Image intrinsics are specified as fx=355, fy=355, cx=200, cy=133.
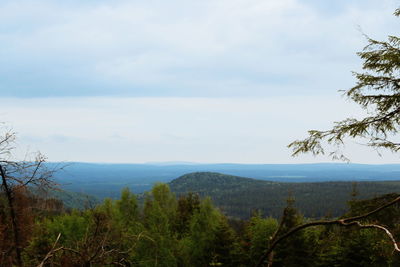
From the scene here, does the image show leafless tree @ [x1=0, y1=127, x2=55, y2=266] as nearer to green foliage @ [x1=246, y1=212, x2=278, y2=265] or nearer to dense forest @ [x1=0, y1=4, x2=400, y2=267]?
dense forest @ [x1=0, y1=4, x2=400, y2=267]

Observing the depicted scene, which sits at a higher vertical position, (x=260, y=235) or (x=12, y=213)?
(x=12, y=213)

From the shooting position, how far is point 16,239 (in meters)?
4.61

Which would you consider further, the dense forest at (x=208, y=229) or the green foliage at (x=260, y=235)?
the green foliage at (x=260, y=235)

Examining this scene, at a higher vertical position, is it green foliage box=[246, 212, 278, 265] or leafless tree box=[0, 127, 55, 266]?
leafless tree box=[0, 127, 55, 266]

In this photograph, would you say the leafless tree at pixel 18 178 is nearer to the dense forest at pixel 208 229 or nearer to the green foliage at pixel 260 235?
the dense forest at pixel 208 229

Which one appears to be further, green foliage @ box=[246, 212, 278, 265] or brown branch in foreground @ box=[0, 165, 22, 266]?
green foliage @ box=[246, 212, 278, 265]

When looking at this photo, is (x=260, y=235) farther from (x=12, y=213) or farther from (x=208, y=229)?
(x=12, y=213)

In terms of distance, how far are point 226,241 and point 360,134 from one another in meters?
19.8

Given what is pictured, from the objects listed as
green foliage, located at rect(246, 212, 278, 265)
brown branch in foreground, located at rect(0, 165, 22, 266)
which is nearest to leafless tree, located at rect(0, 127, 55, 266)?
brown branch in foreground, located at rect(0, 165, 22, 266)

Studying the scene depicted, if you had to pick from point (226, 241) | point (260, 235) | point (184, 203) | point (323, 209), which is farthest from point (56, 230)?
point (323, 209)

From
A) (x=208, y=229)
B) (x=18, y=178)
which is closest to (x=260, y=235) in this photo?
(x=208, y=229)

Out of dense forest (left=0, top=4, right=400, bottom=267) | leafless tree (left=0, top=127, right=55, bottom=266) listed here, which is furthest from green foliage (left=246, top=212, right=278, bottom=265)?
leafless tree (left=0, top=127, right=55, bottom=266)

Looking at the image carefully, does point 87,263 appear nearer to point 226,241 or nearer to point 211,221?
point 226,241

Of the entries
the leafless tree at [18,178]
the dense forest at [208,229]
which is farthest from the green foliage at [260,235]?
the leafless tree at [18,178]
